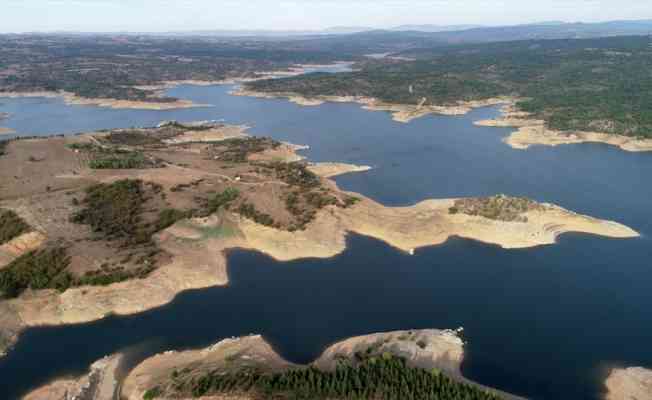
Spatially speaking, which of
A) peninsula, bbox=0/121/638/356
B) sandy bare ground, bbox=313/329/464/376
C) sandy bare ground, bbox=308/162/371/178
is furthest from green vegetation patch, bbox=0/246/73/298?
sandy bare ground, bbox=308/162/371/178

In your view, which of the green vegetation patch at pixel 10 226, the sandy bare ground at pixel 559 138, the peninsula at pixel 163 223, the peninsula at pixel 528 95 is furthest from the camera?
the peninsula at pixel 528 95

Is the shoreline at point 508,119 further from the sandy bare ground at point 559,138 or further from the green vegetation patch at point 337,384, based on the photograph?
the green vegetation patch at point 337,384

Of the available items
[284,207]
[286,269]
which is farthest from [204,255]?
[284,207]

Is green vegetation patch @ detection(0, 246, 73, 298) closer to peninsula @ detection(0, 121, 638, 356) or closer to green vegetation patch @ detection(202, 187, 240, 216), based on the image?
peninsula @ detection(0, 121, 638, 356)

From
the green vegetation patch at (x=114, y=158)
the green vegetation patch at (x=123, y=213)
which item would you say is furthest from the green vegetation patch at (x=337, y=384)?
the green vegetation patch at (x=114, y=158)

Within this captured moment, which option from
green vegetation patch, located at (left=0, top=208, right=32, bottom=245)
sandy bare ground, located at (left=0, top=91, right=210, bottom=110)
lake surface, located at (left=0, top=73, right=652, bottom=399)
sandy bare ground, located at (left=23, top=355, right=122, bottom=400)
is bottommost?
sandy bare ground, located at (left=23, top=355, right=122, bottom=400)

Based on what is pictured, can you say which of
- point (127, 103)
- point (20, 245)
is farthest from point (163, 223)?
point (127, 103)

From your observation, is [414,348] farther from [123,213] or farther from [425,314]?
[123,213]

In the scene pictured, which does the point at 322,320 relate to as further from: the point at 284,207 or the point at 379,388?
the point at 284,207
